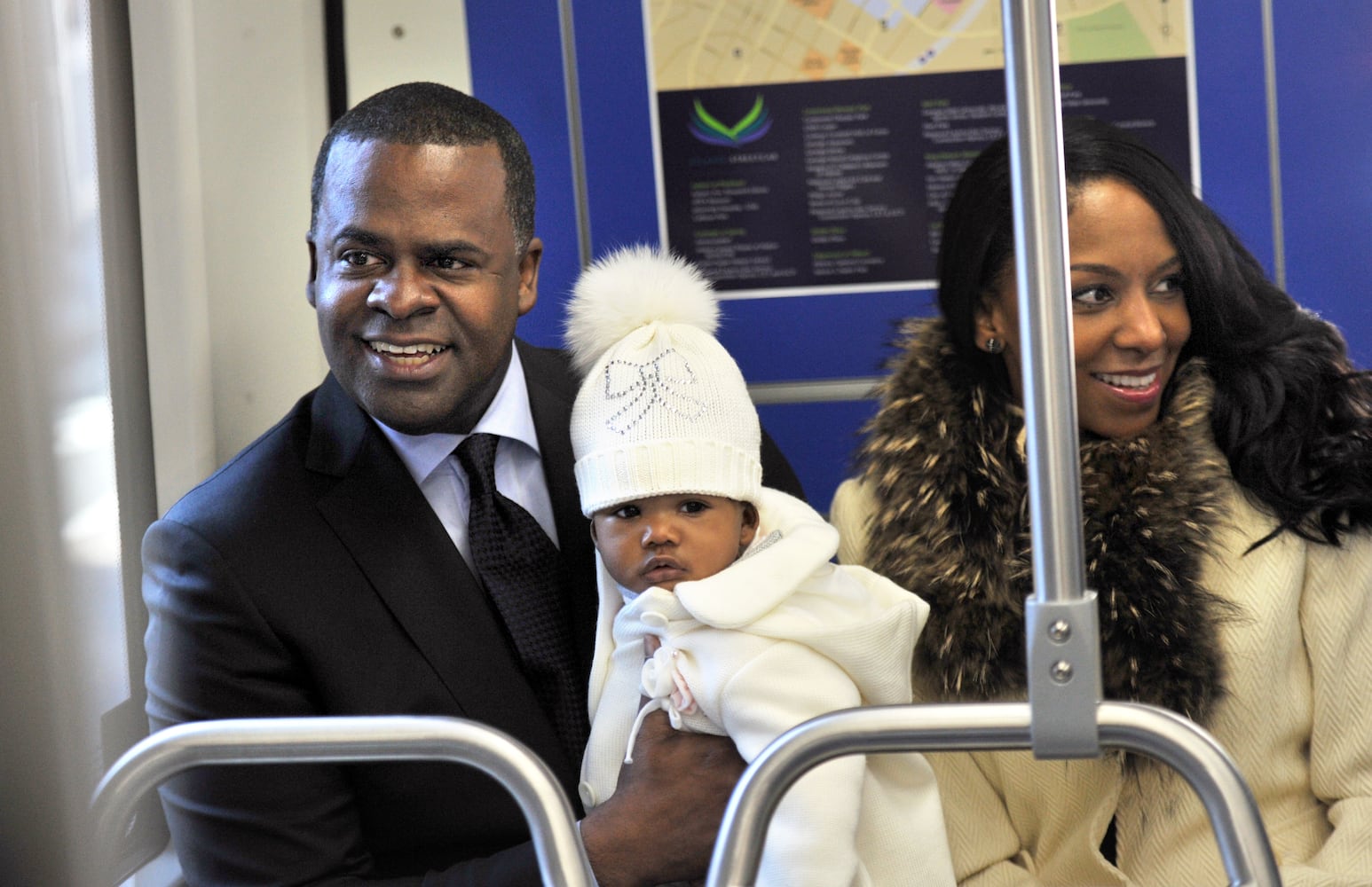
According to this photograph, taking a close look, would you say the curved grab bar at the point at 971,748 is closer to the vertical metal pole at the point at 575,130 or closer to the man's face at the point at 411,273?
the man's face at the point at 411,273

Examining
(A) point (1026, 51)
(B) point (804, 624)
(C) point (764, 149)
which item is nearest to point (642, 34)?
(C) point (764, 149)

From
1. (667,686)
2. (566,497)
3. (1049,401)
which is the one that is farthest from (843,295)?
(1049,401)

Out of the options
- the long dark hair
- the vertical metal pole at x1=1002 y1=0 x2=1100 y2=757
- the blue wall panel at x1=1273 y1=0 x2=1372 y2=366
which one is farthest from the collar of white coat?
the blue wall panel at x1=1273 y1=0 x2=1372 y2=366

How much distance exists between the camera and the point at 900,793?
1823 millimetres

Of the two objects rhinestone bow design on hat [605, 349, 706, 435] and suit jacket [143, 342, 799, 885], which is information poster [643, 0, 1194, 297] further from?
suit jacket [143, 342, 799, 885]

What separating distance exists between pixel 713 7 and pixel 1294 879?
5.91 feet

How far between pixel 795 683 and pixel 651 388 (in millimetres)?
451

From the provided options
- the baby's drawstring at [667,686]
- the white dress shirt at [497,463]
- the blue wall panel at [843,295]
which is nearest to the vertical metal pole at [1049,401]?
the baby's drawstring at [667,686]

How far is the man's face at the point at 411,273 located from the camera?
1877 millimetres

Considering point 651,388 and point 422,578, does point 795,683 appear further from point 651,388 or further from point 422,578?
point 422,578

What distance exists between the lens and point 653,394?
6.20ft

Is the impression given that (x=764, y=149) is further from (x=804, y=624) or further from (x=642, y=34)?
(x=804, y=624)

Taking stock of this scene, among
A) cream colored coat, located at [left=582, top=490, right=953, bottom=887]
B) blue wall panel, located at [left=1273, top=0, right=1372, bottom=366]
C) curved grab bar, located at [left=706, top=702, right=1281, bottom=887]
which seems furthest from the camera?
blue wall panel, located at [left=1273, top=0, right=1372, bottom=366]

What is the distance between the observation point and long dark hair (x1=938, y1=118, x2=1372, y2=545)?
1964mm
